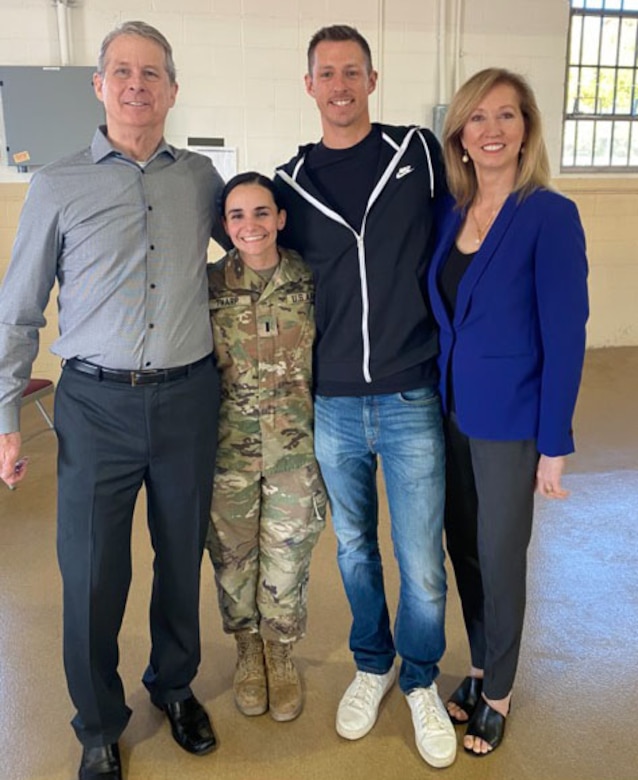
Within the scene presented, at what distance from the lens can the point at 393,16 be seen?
5156 mm

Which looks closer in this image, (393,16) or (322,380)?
(322,380)

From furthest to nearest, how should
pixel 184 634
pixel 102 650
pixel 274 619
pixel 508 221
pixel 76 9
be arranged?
pixel 76 9 < pixel 274 619 < pixel 184 634 < pixel 102 650 < pixel 508 221

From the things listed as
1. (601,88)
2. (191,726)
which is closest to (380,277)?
(191,726)

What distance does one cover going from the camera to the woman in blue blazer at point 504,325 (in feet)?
5.35

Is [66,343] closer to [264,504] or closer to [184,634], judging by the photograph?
[264,504]

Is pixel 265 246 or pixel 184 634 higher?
pixel 265 246

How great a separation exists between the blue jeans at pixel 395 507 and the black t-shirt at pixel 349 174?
484mm

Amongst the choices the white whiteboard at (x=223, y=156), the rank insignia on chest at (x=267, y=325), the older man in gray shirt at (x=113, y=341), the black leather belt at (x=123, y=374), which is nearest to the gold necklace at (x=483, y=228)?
the rank insignia on chest at (x=267, y=325)

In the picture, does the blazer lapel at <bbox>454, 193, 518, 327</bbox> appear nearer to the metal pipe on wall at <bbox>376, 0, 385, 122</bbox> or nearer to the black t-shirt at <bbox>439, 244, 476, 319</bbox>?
the black t-shirt at <bbox>439, 244, 476, 319</bbox>

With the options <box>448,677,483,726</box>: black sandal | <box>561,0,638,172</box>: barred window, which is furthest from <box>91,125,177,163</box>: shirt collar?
<box>561,0,638,172</box>: barred window

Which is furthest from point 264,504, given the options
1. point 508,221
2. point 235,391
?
point 508,221

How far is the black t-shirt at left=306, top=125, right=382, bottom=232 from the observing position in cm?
183

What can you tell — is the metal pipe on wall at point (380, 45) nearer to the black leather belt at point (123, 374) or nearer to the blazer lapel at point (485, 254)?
the blazer lapel at point (485, 254)

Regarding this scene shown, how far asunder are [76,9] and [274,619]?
440 centimetres
